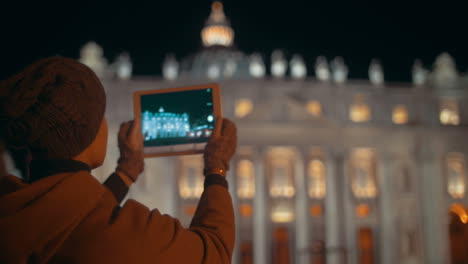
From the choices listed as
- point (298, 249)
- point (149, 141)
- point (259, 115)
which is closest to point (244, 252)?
point (298, 249)

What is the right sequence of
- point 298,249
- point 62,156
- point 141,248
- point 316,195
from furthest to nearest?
point 316,195 < point 298,249 < point 62,156 < point 141,248

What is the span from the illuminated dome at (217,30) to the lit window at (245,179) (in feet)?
98.3

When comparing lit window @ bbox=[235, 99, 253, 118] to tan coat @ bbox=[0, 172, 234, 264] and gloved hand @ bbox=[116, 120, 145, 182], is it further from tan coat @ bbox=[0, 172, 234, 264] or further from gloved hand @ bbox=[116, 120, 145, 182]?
tan coat @ bbox=[0, 172, 234, 264]

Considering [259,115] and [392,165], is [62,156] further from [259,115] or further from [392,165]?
[392,165]

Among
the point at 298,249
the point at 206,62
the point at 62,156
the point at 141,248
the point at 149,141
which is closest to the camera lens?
the point at 141,248

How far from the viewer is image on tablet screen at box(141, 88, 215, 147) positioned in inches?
121

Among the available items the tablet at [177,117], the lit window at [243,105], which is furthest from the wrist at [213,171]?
the lit window at [243,105]

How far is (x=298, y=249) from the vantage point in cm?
4159

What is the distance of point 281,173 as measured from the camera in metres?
45.8

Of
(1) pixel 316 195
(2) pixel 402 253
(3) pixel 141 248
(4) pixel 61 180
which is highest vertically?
(4) pixel 61 180

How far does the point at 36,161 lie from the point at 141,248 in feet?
2.01

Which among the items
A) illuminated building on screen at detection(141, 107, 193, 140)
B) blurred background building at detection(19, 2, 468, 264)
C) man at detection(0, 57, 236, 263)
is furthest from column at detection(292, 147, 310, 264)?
man at detection(0, 57, 236, 263)

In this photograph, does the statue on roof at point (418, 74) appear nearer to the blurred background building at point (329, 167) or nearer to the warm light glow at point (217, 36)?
the blurred background building at point (329, 167)

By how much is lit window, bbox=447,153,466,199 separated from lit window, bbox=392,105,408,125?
520cm
